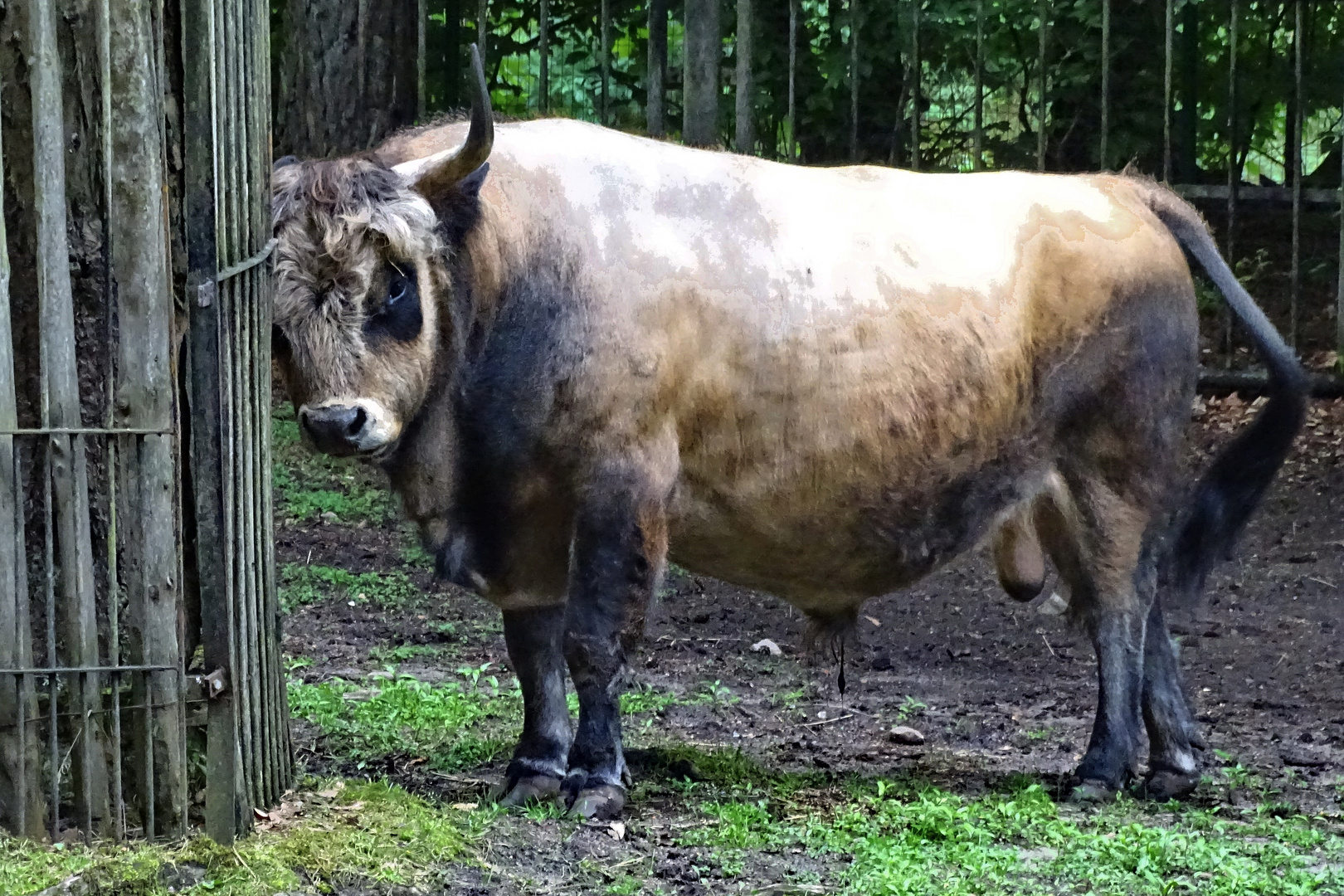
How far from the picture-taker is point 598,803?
5.06 m

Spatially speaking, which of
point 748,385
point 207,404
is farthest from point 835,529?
point 207,404

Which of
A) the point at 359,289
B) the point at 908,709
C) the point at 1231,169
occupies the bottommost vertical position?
the point at 908,709

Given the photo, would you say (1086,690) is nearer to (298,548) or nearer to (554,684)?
(554,684)

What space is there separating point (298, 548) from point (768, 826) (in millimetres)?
4849

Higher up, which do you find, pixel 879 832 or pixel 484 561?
pixel 484 561

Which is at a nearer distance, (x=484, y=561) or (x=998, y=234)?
(x=484, y=561)

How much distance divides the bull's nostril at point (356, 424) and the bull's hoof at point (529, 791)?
4.31ft

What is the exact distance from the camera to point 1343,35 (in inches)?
438

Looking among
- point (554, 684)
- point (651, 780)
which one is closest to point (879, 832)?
point (651, 780)

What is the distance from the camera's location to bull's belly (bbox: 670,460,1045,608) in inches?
216

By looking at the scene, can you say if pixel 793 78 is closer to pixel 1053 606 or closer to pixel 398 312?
pixel 1053 606

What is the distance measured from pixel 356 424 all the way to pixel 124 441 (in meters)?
0.86

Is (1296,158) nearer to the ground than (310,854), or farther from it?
farther from it

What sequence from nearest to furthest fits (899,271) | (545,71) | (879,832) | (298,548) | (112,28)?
1. (112,28)
2. (879,832)
3. (899,271)
4. (298,548)
5. (545,71)
